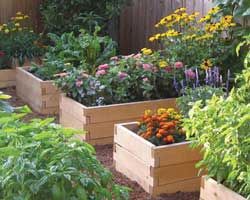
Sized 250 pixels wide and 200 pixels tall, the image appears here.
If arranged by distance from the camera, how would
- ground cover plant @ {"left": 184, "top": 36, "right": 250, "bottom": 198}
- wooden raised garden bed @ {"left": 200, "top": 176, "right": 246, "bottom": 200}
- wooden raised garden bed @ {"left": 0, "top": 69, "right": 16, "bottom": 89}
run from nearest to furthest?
ground cover plant @ {"left": 184, "top": 36, "right": 250, "bottom": 198} < wooden raised garden bed @ {"left": 200, "top": 176, "right": 246, "bottom": 200} < wooden raised garden bed @ {"left": 0, "top": 69, "right": 16, "bottom": 89}

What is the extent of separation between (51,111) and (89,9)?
203cm

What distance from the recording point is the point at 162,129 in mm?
4254

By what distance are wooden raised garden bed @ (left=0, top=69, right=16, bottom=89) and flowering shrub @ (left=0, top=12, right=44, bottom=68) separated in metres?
0.18

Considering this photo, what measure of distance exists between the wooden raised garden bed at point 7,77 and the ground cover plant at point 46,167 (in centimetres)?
461

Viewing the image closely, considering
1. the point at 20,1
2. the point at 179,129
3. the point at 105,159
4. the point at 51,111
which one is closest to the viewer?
the point at 179,129

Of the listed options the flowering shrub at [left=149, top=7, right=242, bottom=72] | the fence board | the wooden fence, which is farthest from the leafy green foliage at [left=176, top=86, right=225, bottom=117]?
the fence board

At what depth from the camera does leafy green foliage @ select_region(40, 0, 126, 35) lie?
7.51 metres

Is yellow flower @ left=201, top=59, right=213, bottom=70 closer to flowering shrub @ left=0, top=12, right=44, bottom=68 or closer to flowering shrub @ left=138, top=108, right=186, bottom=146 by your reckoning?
flowering shrub @ left=138, top=108, right=186, bottom=146

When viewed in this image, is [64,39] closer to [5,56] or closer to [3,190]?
[5,56]

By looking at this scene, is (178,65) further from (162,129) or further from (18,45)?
(18,45)

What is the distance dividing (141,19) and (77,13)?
94 cm

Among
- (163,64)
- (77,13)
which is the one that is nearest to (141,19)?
(77,13)

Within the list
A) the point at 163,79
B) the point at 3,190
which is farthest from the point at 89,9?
the point at 3,190

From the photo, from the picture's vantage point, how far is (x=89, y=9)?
7.68 m
